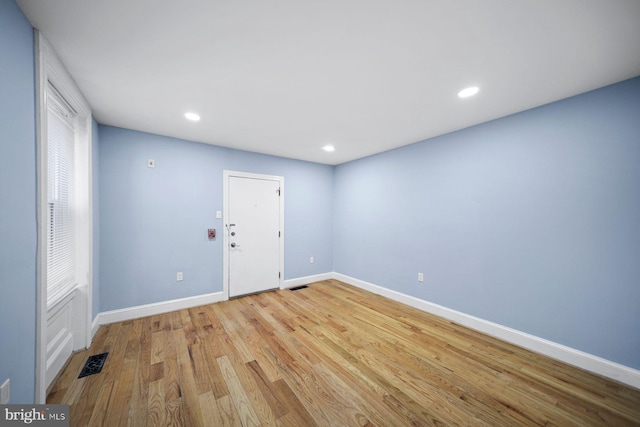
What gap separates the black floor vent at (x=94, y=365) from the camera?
185cm

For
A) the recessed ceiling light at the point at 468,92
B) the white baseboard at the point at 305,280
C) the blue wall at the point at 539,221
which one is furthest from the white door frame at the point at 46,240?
the blue wall at the point at 539,221

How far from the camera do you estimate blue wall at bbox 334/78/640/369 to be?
1.82 meters

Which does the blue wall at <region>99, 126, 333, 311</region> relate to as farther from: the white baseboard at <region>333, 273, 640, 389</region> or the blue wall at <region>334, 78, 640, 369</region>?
the white baseboard at <region>333, 273, 640, 389</region>

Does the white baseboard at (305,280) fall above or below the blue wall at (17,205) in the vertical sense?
below

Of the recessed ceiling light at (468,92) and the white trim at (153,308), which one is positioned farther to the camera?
the white trim at (153,308)

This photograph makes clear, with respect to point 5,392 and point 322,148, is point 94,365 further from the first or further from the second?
point 322,148

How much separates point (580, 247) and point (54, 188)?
4661mm

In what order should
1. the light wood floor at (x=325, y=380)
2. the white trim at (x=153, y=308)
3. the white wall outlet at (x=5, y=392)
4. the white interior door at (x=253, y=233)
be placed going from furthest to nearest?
the white interior door at (x=253, y=233)
the white trim at (x=153, y=308)
the light wood floor at (x=325, y=380)
the white wall outlet at (x=5, y=392)

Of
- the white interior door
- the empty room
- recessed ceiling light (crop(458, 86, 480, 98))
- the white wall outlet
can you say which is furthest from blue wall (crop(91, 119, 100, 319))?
recessed ceiling light (crop(458, 86, 480, 98))

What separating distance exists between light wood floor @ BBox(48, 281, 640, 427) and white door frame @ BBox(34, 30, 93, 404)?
278mm

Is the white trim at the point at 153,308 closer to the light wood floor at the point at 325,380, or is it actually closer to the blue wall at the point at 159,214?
the blue wall at the point at 159,214

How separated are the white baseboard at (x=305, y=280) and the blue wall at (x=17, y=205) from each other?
3095 mm

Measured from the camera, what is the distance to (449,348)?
226cm

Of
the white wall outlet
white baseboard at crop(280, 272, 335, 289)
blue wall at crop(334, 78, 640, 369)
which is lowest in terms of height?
white baseboard at crop(280, 272, 335, 289)
